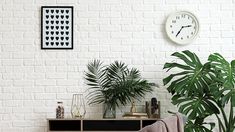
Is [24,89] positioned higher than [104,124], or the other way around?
[24,89]

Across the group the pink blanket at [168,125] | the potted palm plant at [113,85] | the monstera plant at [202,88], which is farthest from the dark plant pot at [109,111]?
the pink blanket at [168,125]

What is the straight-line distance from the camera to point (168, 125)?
2.51 metres

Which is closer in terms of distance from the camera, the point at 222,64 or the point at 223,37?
the point at 222,64

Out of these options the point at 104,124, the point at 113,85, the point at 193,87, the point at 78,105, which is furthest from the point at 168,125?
the point at 78,105

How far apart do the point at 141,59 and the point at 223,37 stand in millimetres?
891

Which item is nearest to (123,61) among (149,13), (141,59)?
(141,59)

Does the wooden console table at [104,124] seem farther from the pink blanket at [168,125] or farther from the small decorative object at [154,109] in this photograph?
the pink blanket at [168,125]

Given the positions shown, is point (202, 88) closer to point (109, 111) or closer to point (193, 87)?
point (193, 87)

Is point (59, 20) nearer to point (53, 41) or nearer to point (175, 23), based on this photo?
point (53, 41)

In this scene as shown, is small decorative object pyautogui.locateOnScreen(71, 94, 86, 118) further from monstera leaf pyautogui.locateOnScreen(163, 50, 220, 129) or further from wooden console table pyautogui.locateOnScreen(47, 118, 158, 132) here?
monstera leaf pyautogui.locateOnScreen(163, 50, 220, 129)

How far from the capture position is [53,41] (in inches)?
193

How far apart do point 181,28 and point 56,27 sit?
130 centimetres

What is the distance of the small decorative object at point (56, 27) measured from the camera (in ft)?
16.0

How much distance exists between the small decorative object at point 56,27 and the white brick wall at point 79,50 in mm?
58
